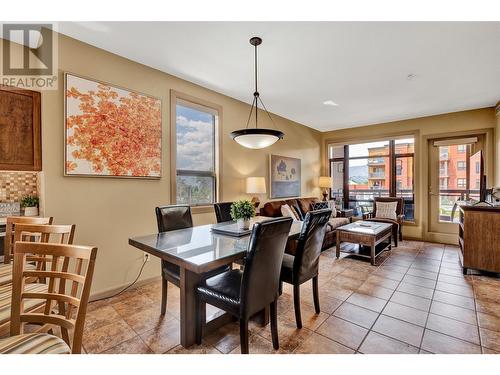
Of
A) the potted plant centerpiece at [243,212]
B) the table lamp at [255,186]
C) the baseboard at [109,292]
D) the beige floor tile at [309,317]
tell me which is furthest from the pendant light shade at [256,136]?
the baseboard at [109,292]

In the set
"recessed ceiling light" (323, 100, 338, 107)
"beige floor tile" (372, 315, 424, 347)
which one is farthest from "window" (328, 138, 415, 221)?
"beige floor tile" (372, 315, 424, 347)

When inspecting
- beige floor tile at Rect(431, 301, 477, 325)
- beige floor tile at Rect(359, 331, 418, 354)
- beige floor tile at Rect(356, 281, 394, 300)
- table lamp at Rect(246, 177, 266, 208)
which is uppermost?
table lamp at Rect(246, 177, 266, 208)

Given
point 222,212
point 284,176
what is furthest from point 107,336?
point 284,176

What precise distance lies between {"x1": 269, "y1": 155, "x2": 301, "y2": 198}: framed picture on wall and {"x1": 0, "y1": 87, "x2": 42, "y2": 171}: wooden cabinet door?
11.8ft

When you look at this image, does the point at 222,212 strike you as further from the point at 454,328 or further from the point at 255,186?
the point at 454,328

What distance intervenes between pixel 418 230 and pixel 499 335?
3.74m

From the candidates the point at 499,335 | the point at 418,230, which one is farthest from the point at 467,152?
the point at 499,335

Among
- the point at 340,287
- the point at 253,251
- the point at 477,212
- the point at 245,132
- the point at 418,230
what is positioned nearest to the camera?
the point at 253,251

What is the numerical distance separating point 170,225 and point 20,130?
1.60 m

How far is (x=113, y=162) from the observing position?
2709 millimetres

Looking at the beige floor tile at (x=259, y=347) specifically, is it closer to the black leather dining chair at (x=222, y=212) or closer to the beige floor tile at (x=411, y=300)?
the black leather dining chair at (x=222, y=212)

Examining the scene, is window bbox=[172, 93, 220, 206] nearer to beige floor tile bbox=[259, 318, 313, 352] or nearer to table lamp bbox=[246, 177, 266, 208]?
table lamp bbox=[246, 177, 266, 208]

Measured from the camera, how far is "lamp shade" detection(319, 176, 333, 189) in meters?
6.20
